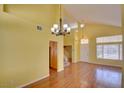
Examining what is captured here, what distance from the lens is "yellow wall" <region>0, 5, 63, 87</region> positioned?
356 centimetres

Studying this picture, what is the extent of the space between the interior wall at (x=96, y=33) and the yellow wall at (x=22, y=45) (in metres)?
5.40

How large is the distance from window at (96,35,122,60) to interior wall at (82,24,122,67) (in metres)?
0.33

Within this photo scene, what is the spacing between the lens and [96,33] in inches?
418

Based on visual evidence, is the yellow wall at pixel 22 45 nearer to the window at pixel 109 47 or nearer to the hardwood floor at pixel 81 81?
the hardwood floor at pixel 81 81

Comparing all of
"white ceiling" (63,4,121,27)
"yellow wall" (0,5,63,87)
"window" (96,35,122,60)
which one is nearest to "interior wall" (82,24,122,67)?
"window" (96,35,122,60)

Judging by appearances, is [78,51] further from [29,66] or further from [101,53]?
[29,66]

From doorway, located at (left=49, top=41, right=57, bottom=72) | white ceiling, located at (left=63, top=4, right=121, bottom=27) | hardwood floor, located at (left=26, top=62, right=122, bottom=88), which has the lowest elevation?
hardwood floor, located at (left=26, top=62, right=122, bottom=88)

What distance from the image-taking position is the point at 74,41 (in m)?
11.9

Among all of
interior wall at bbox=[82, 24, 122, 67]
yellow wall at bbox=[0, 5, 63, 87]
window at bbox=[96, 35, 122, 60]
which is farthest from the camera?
interior wall at bbox=[82, 24, 122, 67]

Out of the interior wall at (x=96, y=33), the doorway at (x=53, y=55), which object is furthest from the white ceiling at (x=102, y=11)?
the doorway at (x=53, y=55)

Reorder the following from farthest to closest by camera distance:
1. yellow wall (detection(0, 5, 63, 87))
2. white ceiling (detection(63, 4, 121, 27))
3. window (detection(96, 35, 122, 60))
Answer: window (detection(96, 35, 122, 60))
white ceiling (detection(63, 4, 121, 27))
yellow wall (detection(0, 5, 63, 87))

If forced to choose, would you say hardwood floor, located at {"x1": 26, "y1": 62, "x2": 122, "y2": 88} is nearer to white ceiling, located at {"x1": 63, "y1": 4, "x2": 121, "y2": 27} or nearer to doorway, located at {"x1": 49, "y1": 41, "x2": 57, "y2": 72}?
doorway, located at {"x1": 49, "y1": 41, "x2": 57, "y2": 72}
